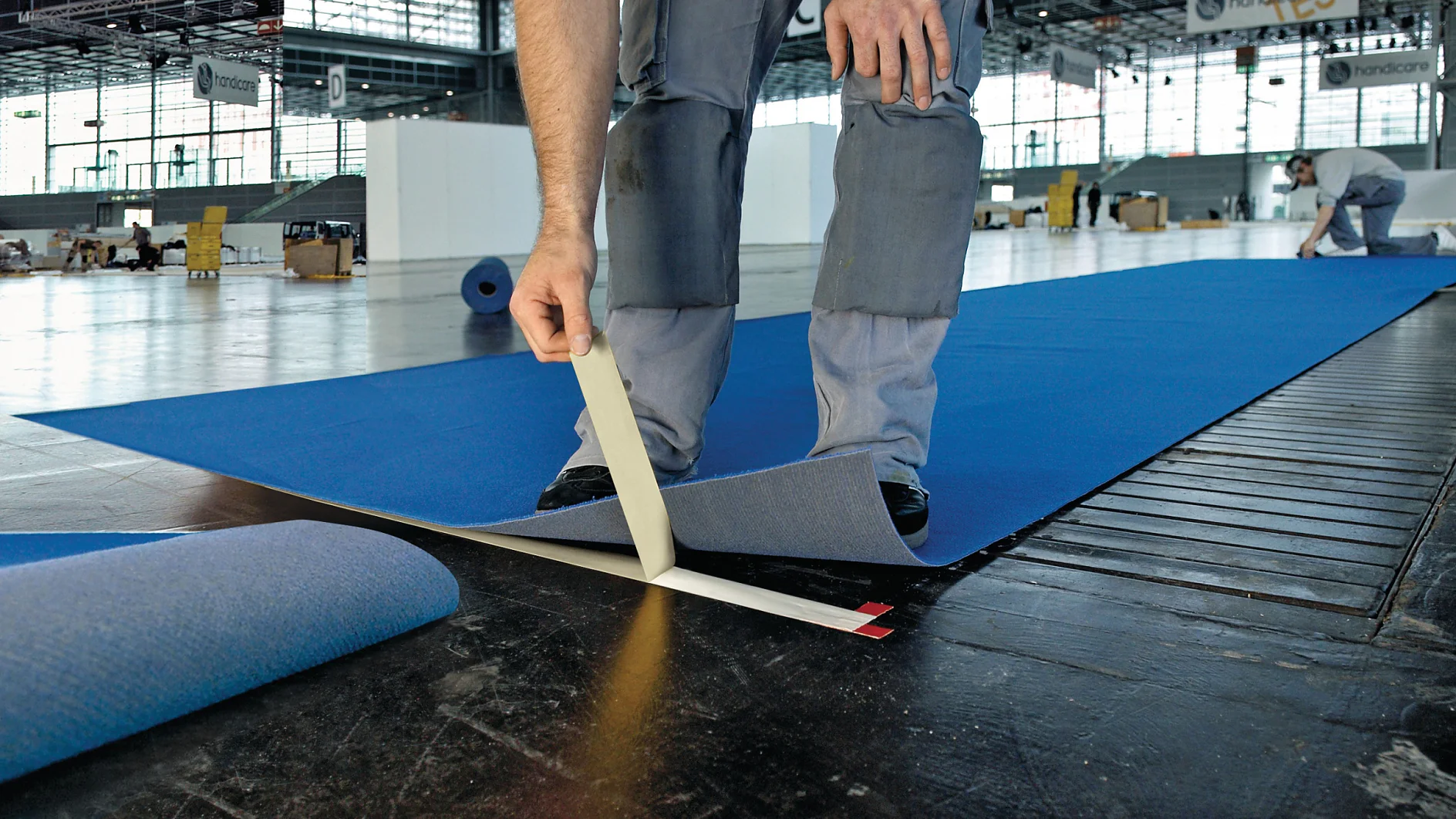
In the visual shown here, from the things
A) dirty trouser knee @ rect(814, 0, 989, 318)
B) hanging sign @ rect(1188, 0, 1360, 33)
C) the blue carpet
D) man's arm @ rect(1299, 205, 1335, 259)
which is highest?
hanging sign @ rect(1188, 0, 1360, 33)

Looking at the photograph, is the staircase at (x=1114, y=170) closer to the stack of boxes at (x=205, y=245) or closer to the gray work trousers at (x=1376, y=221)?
the gray work trousers at (x=1376, y=221)

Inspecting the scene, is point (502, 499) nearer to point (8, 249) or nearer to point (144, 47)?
point (8, 249)

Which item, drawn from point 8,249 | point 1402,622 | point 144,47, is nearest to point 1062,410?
point 1402,622

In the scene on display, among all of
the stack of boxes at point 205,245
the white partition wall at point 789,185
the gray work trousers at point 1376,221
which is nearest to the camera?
the gray work trousers at point 1376,221

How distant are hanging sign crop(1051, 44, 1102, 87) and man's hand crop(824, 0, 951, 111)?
20.4m

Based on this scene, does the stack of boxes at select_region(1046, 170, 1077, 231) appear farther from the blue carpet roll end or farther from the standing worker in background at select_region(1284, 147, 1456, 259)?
the blue carpet roll end

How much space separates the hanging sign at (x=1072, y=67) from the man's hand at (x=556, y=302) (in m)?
20.9

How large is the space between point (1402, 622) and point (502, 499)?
937 millimetres

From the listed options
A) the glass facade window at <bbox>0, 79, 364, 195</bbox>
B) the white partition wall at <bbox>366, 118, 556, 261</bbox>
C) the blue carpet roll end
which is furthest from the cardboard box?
the glass facade window at <bbox>0, 79, 364, 195</bbox>

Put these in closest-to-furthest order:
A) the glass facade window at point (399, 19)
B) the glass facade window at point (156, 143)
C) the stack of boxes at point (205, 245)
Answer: the stack of boxes at point (205, 245)
the glass facade window at point (399, 19)
the glass facade window at point (156, 143)

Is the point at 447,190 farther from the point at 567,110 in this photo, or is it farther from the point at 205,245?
the point at 567,110

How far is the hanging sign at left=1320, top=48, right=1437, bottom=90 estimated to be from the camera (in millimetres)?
18047

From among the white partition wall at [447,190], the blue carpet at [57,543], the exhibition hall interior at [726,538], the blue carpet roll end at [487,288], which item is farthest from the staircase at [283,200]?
the blue carpet at [57,543]

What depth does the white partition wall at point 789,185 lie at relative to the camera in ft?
54.7
